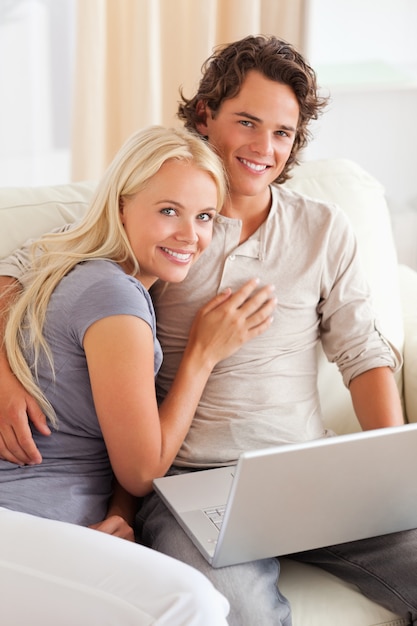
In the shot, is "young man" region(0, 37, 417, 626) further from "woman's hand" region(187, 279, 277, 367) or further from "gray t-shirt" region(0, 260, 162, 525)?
"gray t-shirt" region(0, 260, 162, 525)

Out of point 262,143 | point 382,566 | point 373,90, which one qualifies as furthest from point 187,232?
point 373,90

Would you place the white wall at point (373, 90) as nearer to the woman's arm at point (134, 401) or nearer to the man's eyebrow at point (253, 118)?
the man's eyebrow at point (253, 118)

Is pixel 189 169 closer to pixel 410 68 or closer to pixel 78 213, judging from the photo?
pixel 78 213

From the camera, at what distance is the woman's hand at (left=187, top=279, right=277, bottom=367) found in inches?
61.0

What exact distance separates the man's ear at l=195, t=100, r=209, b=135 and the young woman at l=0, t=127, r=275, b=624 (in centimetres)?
17

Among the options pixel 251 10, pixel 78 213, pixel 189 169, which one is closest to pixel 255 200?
pixel 189 169

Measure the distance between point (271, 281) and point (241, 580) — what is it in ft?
1.94

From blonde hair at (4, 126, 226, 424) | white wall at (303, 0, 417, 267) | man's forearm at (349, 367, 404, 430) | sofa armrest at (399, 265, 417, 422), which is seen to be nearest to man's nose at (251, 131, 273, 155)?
blonde hair at (4, 126, 226, 424)

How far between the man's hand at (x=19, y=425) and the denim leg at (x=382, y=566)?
48 cm

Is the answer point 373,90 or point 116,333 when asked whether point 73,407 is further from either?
point 373,90

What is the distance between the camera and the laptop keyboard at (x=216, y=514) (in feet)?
4.40

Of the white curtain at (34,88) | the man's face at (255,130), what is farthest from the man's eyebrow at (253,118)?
the white curtain at (34,88)

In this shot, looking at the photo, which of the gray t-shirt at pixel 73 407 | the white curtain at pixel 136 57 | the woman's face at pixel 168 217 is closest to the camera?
the gray t-shirt at pixel 73 407

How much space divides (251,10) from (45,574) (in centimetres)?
192
